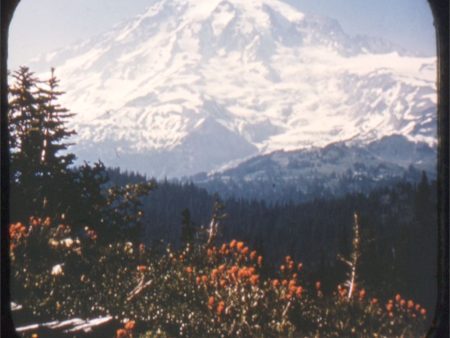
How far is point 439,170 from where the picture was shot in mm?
5543

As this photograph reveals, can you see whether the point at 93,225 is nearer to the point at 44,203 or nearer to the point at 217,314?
the point at 44,203

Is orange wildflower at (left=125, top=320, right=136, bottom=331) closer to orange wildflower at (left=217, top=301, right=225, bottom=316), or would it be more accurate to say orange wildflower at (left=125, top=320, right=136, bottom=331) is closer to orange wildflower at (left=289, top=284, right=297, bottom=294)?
orange wildflower at (left=217, top=301, right=225, bottom=316)

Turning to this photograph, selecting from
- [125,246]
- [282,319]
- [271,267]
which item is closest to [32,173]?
[125,246]

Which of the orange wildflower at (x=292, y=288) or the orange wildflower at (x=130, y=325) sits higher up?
the orange wildflower at (x=292, y=288)

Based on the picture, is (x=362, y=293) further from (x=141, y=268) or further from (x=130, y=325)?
(x=130, y=325)

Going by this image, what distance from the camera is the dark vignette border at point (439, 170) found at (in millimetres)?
5098

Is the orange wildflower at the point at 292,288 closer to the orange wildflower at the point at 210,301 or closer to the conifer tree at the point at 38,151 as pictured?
the orange wildflower at the point at 210,301

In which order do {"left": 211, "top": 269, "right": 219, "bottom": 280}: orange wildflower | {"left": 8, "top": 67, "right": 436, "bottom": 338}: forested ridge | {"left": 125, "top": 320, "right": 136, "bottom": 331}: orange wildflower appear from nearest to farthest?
{"left": 125, "top": 320, "right": 136, "bottom": 331}: orange wildflower → {"left": 8, "top": 67, "right": 436, "bottom": 338}: forested ridge → {"left": 211, "top": 269, "right": 219, "bottom": 280}: orange wildflower

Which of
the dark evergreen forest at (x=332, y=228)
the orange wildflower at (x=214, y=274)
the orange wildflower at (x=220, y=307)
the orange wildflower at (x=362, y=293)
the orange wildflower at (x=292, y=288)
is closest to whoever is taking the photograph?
the orange wildflower at (x=220, y=307)

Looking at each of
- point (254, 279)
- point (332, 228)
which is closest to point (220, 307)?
point (254, 279)

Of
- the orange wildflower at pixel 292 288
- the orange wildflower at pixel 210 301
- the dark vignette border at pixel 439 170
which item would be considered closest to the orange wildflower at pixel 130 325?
the orange wildflower at pixel 210 301

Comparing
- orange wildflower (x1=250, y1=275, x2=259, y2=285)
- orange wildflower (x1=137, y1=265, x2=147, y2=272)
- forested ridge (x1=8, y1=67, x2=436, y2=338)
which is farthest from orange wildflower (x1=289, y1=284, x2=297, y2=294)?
orange wildflower (x1=137, y1=265, x2=147, y2=272)

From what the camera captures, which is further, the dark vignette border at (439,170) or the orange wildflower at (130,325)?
the orange wildflower at (130,325)

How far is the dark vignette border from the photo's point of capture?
510cm
